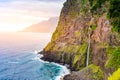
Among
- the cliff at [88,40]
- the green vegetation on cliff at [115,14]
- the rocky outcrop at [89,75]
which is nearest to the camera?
the green vegetation on cliff at [115,14]

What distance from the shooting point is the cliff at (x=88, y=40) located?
216ft

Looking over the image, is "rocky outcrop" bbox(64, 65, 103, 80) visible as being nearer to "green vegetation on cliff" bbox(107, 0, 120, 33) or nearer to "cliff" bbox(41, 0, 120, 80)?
"cliff" bbox(41, 0, 120, 80)

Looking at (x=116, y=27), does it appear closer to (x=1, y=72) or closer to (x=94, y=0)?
(x=94, y=0)

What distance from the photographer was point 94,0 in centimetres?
8631

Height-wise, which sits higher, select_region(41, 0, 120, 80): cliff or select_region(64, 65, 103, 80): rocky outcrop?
select_region(41, 0, 120, 80): cliff

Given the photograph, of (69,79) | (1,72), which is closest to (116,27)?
(69,79)

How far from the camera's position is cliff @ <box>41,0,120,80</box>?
65875 mm

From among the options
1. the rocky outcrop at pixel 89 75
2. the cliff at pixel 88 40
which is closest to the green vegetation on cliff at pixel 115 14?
the cliff at pixel 88 40

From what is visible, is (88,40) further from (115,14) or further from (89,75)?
(115,14)

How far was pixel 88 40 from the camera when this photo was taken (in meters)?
93.8

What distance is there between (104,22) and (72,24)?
40.5 m

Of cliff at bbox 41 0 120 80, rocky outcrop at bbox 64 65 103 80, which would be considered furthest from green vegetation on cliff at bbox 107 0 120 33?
rocky outcrop at bbox 64 65 103 80

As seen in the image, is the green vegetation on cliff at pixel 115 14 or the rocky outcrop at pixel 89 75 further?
the rocky outcrop at pixel 89 75

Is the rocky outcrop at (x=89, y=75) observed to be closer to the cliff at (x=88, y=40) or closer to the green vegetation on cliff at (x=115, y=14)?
the cliff at (x=88, y=40)
